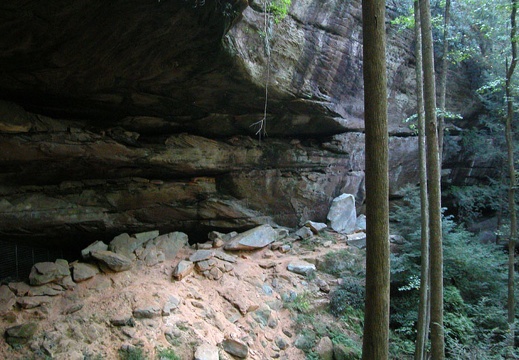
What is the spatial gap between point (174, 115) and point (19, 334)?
544cm

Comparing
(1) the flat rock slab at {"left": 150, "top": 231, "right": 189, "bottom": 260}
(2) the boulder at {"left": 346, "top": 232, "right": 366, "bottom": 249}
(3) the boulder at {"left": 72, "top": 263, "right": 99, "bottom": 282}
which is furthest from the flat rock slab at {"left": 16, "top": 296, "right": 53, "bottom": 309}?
(2) the boulder at {"left": 346, "top": 232, "right": 366, "bottom": 249}

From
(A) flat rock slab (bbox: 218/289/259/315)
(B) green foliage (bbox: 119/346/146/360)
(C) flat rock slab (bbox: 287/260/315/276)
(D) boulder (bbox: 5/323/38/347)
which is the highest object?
(C) flat rock slab (bbox: 287/260/315/276)

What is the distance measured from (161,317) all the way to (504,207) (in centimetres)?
1434

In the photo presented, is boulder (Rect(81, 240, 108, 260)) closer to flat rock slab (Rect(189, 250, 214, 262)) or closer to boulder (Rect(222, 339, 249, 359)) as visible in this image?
flat rock slab (Rect(189, 250, 214, 262))

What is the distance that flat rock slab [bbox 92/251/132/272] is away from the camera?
6676 millimetres

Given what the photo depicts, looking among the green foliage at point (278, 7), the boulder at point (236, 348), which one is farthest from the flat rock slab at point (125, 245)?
the green foliage at point (278, 7)

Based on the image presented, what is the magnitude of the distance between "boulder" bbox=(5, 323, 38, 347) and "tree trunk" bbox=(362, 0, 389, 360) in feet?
16.2

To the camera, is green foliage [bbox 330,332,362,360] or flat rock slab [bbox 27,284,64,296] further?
green foliage [bbox 330,332,362,360]

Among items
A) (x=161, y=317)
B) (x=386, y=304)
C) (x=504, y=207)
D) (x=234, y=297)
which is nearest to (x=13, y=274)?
(x=161, y=317)

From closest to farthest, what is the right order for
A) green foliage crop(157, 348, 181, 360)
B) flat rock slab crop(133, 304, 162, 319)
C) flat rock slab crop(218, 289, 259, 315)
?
green foliage crop(157, 348, 181, 360)
flat rock slab crop(133, 304, 162, 319)
flat rock slab crop(218, 289, 259, 315)

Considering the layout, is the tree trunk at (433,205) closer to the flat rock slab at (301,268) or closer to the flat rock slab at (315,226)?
the flat rock slab at (301,268)

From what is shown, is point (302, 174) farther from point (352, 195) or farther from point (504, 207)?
point (504, 207)

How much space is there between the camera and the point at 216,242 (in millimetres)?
8750

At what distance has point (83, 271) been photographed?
21.0 feet
